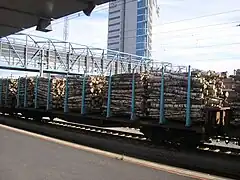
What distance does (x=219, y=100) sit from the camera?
10812mm

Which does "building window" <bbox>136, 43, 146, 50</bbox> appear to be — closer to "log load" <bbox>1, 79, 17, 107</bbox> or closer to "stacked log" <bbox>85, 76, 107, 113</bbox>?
"log load" <bbox>1, 79, 17, 107</bbox>

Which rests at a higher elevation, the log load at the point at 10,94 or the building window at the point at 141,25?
the building window at the point at 141,25

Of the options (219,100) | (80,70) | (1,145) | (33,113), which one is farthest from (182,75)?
(80,70)

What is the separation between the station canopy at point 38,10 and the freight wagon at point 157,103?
5085 mm

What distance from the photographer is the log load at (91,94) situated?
14.8 meters

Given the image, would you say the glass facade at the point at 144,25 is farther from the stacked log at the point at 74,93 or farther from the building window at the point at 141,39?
the stacked log at the point at 74,93

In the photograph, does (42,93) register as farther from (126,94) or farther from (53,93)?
(126,94)

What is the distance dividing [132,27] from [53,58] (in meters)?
17.3

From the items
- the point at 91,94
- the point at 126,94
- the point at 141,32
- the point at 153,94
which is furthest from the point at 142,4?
the point at 153,94

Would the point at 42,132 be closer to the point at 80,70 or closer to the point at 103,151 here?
the point at 103,151

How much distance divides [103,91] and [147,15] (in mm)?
41569

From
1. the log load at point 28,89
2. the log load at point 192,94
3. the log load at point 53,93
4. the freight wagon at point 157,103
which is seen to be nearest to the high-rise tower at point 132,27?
the log load at point 28,89

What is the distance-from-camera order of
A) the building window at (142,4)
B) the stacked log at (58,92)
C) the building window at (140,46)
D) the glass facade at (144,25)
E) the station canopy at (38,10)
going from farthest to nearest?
1. the building window at (140,46)
2. the building window at (142,4)
3. the glass facade at (144,25)
4. the stacked log at (58,92)
5. the station canopy at (38,10)

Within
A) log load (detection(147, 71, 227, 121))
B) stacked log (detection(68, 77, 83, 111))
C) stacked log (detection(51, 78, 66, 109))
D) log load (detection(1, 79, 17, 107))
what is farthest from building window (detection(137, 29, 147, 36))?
log load (detection(147, 71, 227, 121))
